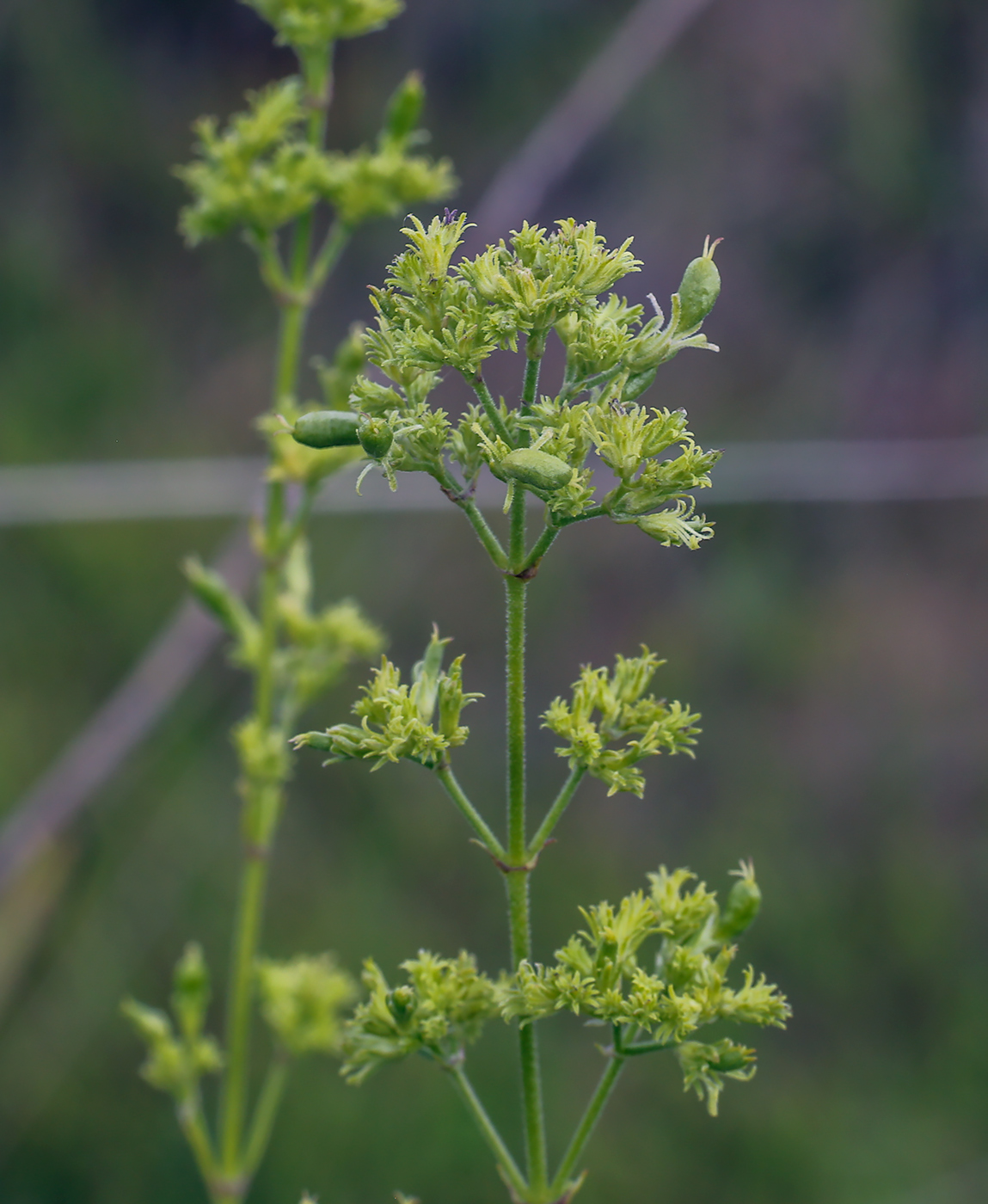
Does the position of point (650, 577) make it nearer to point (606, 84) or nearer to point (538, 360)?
point (606, 84)

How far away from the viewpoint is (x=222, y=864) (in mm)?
2613

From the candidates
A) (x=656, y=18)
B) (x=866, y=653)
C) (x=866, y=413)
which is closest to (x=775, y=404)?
(x=866, y=413)

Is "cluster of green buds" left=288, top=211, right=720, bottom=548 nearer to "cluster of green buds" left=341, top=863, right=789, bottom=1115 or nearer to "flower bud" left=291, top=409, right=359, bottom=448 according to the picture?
"flower bud" left=291, top=409, right=359, bottom=448

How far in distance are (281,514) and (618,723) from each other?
0.55 m

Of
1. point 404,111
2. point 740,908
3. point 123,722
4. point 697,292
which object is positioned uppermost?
point 404,111

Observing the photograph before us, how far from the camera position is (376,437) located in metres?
0.44

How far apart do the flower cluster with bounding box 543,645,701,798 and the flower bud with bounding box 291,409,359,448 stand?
16 centimetres

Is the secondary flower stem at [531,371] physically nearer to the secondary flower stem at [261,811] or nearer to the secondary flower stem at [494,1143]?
the secondary flower stem at [494,1143]

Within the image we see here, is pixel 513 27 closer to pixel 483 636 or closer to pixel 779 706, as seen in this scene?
pixel 483 636

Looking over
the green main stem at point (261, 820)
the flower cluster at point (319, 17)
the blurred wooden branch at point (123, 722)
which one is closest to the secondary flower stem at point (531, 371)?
the green main stem at point (261, 820)

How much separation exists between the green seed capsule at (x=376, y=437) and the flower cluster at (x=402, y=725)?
0.10 metres

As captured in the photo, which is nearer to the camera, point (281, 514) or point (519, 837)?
point (519, 837)

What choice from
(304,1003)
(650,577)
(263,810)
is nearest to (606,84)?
(650,577)

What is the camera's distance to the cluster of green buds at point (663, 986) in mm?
490
